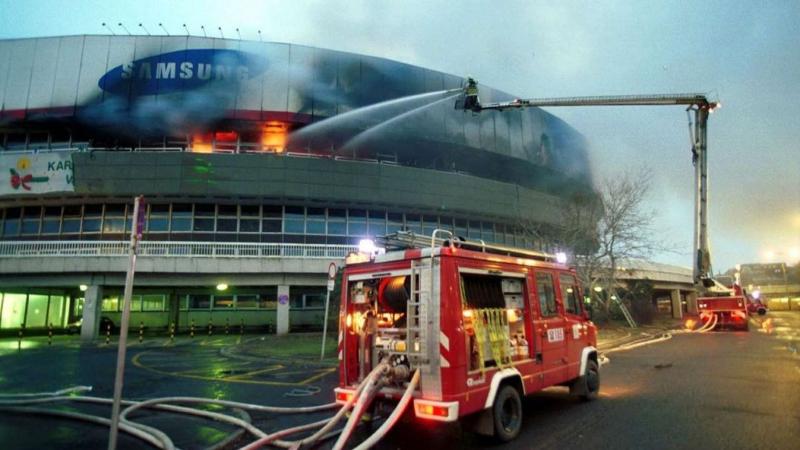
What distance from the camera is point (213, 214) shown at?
3006 cm

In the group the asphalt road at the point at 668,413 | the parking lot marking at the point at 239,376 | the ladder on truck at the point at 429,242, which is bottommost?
the parking lot marking at the point at 239,376

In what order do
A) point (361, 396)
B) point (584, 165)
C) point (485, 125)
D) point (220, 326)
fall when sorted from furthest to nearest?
point (584, 165) < point (485, 125) < point (220, 326) < point (361, 396)

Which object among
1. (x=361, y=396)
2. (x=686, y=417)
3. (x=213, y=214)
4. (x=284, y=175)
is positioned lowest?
(x=686, y=417)

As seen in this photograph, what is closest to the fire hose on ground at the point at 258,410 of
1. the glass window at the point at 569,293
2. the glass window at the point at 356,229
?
the glass window at the point at 569,293

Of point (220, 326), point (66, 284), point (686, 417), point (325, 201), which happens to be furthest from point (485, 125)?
point (686, 417)

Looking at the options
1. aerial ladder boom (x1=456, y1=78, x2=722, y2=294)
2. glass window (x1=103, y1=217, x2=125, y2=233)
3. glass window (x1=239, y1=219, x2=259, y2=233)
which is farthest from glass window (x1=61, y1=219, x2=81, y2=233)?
aerial ladder boom (x1=456, y1=78, x2=722, y2=294)

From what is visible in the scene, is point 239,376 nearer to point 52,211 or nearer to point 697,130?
point 697,130

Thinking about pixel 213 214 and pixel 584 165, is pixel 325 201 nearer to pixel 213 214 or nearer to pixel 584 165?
pixel 213 214

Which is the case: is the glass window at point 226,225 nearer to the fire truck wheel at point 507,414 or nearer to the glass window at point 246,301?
the glass window at point 246,301

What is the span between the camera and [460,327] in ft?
17.6

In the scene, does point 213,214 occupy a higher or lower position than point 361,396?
higher

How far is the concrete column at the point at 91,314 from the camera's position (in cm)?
2272

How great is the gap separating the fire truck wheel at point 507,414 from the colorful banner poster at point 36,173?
31583 mm

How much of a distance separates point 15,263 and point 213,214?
10.3 metres
